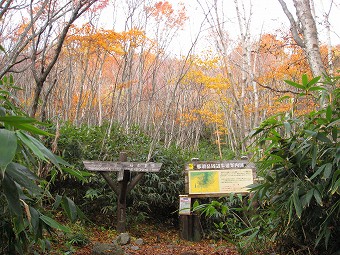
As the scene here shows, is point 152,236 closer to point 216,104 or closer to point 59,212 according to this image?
point 59,212

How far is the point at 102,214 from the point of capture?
5.62 m

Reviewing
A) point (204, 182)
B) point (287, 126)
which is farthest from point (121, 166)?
point (287, 126)

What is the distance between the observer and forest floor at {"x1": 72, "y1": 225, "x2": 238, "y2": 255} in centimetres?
378

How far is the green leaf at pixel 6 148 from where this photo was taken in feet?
2.16

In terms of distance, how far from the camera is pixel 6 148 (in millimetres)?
686

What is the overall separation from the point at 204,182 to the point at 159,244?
123 centimetres

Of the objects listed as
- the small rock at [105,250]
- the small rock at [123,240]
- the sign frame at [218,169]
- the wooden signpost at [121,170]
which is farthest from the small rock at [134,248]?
the sign frame at [218,169]

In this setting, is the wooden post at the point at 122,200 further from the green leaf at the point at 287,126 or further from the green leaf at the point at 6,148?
the green leaf at the point at 6,148

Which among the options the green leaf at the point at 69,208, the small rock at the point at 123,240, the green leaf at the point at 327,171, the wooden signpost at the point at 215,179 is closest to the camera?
the green leaf at the point at 69,208

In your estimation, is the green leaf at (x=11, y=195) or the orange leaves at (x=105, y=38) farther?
the orange leaves at (x=105, y=38)

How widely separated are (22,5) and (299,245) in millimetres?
3196

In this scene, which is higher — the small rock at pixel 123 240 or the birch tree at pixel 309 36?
the birch tree at pixel 309 36

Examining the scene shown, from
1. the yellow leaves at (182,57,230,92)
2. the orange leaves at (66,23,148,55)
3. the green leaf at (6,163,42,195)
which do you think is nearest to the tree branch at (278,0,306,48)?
the green leaf at (6,163,42,195)

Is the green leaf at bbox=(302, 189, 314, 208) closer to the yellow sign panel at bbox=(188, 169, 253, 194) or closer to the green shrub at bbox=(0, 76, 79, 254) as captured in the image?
the green shrub at bbox=(0, 76, 79, 254)
